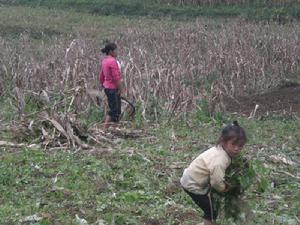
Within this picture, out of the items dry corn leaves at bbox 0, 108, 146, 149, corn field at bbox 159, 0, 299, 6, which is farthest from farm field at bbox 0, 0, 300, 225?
corn field at bbox 159, 0, 299, 6

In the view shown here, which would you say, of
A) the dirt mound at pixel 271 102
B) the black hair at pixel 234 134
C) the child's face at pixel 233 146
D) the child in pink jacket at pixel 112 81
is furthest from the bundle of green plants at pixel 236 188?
the dirt mound at pixel 271 102

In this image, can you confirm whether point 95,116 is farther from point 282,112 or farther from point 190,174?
point 190,174

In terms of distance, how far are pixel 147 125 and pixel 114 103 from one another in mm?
632

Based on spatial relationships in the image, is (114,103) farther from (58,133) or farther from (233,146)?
(233,146)

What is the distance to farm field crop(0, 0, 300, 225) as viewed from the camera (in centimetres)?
712

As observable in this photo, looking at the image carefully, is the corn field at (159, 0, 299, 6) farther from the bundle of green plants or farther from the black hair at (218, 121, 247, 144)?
the black hair at (218, 121, 247, 144)

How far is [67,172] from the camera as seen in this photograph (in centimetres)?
816

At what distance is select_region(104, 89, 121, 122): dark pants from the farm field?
254 millimetres

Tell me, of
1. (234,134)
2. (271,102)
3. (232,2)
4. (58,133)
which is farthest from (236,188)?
(232,2)

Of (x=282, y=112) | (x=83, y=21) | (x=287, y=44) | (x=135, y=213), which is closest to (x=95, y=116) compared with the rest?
(x=282, y=112)

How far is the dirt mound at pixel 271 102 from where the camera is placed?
13562 millimetres

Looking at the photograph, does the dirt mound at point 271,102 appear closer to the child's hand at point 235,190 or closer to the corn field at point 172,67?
the corn field at point 172,67

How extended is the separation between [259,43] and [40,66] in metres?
6.80

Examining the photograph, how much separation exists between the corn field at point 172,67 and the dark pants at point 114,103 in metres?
0.48
